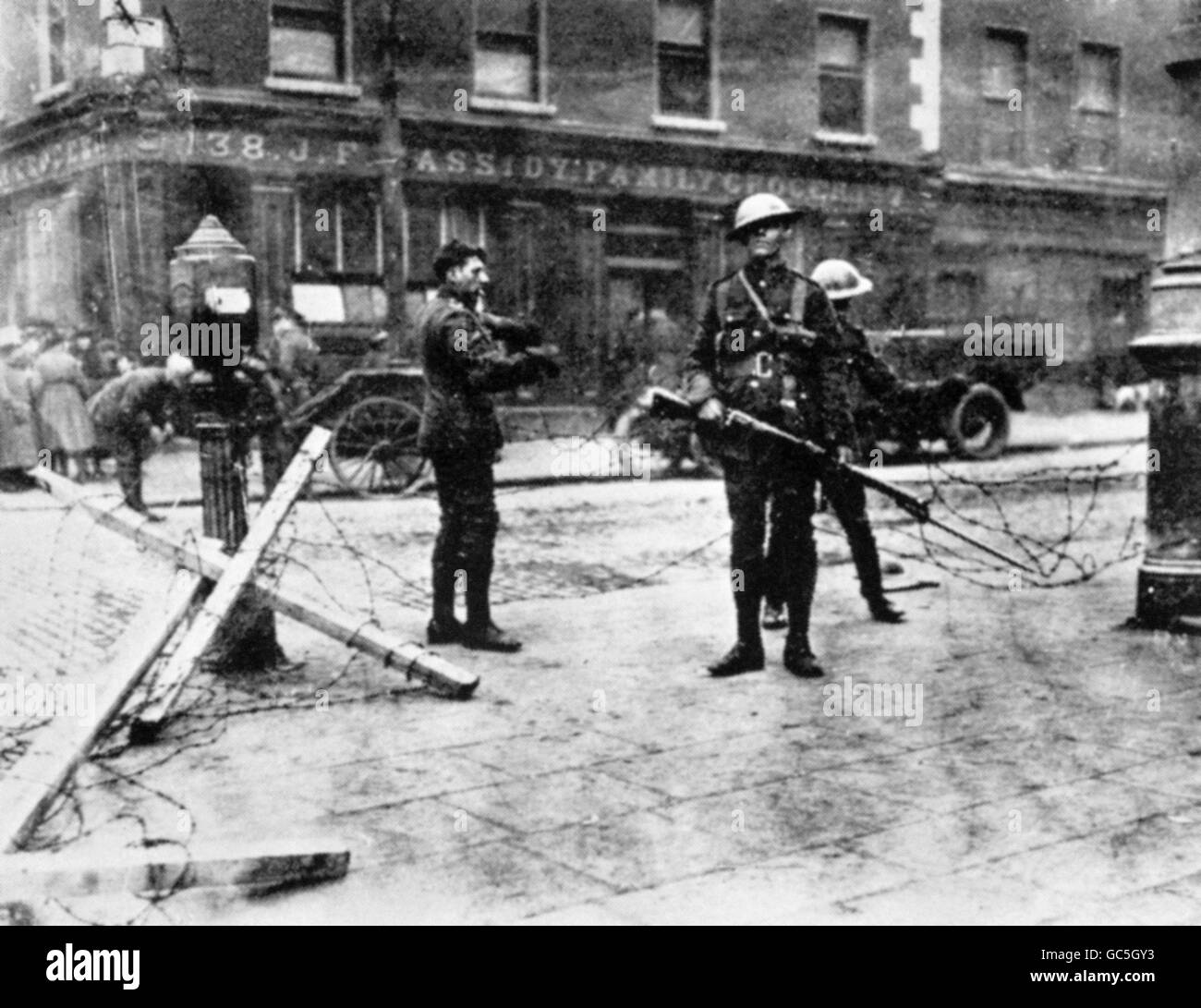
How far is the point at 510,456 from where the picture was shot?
17156mm

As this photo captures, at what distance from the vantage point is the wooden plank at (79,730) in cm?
409

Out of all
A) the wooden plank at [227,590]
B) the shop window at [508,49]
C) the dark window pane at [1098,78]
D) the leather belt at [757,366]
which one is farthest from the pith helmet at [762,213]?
the dark window pane at [1098,78]

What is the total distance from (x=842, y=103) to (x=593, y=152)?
479 cm

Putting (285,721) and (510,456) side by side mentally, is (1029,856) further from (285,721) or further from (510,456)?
(510,456)

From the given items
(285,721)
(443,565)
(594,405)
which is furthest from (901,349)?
(285,721)

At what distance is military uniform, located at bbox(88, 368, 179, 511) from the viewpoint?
39.9 ft

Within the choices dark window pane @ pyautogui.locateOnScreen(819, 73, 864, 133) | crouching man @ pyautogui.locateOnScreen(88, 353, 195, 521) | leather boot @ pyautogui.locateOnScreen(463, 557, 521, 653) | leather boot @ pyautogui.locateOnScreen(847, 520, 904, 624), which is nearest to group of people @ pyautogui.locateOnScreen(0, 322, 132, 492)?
crouching man @ pyautogui.locateOnScreen(88, 353, 195, 521)

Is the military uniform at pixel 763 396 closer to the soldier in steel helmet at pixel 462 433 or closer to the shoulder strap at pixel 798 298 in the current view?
the shoulder strap at pixel 798 298

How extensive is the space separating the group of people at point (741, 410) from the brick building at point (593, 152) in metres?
3.83

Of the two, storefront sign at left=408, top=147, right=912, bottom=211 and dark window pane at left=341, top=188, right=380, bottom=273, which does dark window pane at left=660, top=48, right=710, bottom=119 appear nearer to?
storefront sign at left=408, top=147, right=912, bottom=211

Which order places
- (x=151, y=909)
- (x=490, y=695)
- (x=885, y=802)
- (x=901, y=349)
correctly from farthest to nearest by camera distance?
(x=901, y=349) < (x=490, y=695) < (x=885, y=802) < (x=151, y=909)

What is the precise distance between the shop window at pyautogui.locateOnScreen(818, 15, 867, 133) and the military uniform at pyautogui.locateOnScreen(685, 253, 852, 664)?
16234mm

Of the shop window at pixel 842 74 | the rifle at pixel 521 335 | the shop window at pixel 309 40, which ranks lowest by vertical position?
the rifle at pixel 521 335
